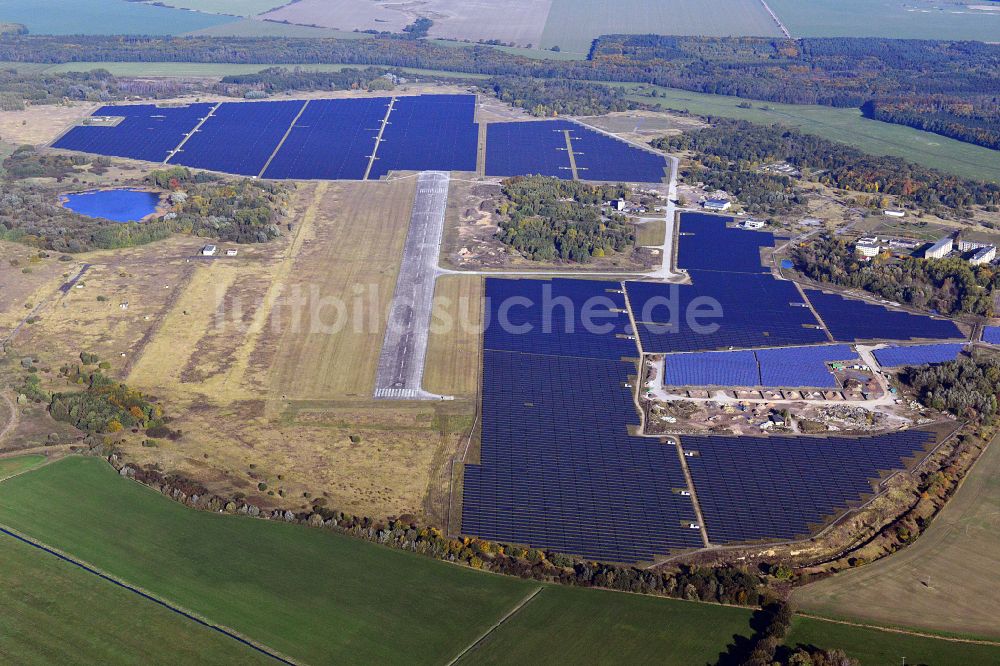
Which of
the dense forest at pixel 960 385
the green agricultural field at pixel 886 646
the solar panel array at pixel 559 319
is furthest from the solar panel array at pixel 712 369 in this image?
the green agricultural field at pixel 886 646

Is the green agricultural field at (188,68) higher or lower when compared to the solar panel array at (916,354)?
higher

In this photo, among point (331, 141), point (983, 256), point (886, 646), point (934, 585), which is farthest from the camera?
point (331, 141)

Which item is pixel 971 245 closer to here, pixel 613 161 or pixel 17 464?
pixel 613 161

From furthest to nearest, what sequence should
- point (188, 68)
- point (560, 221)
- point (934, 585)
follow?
point (188, 68)
point (560, 221)
point (934, 585)

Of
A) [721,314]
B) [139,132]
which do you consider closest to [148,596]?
[721,314]

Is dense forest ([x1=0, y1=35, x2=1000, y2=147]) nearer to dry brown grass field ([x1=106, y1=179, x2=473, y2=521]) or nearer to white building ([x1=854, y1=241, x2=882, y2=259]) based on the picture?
white building ([x1=854, y1=241, x2=882, y2=259])

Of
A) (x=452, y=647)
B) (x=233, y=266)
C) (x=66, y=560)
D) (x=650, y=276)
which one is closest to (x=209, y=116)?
(x=233, y=266)

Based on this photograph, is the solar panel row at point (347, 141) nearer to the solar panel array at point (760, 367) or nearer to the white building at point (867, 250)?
the white building at point (867, 250)
